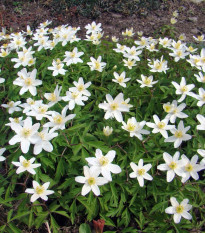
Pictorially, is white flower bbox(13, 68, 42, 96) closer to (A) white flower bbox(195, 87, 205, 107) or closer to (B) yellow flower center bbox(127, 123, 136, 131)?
(B) yellow flower center bbox(127, 123, 136, 131)

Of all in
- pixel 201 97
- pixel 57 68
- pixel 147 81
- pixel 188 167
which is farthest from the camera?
pixel 57 68

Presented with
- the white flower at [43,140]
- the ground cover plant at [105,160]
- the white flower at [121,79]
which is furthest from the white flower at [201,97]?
the white flower at [43,140]

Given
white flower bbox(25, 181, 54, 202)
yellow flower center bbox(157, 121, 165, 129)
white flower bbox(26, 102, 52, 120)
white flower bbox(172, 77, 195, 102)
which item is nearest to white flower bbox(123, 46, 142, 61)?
white flower bbox(172, 77, 195, 102)

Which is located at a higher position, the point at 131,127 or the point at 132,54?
the point at 132,54

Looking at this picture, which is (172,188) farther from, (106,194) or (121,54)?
(121,54)

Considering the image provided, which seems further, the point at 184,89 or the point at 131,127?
the point at 184,89

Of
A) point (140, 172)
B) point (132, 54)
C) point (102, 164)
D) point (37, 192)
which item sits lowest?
point (37, 192)

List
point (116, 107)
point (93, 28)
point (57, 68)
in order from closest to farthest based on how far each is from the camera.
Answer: point (116, 107), point (57, 68), point (93, 28)

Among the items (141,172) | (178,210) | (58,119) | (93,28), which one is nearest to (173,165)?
(141,172)

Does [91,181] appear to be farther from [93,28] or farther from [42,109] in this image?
[93,28]
